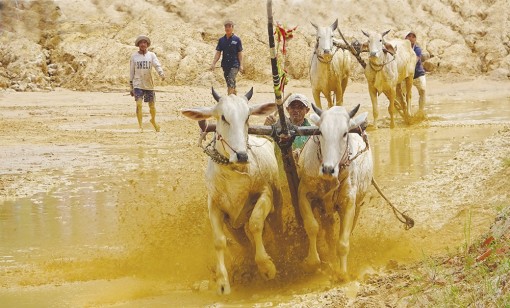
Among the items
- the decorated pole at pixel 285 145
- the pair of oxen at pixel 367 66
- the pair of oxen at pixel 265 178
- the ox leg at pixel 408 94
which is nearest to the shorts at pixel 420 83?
the ox leg at pixel 408 94

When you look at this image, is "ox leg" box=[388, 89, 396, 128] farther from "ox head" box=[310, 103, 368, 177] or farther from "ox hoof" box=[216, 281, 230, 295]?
"ox hoof" box=[216, 281, 230, 295]

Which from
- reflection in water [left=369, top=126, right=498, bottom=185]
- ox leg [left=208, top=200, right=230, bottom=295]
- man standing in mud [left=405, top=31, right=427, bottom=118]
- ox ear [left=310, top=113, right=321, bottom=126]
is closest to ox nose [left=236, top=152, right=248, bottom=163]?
ox leg [left=208, top=200, right=230, bottom=295]

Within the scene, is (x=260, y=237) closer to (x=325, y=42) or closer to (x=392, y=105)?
(x=325, y=42)

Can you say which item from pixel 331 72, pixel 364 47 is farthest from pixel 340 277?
pixel 364 47

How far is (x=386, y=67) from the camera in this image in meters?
15.0

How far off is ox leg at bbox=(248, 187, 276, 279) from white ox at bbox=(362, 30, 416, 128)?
336 inches

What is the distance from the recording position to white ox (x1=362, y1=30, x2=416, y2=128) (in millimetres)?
14578

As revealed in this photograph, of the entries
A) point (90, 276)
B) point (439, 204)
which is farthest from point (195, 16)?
point (90, 276)

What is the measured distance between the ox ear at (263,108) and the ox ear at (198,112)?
1.15 feet

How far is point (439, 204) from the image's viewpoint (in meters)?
8.97

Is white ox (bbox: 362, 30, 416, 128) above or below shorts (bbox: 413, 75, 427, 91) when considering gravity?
above

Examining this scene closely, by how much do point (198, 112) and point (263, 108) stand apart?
1.75ft

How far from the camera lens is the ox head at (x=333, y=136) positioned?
6.17 meters

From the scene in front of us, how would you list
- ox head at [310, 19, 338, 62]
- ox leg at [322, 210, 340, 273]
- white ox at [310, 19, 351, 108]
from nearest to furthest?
ox leg at [322, 210, 340, 273] → ox head at [310, 19, 338, 62] → white ox at [310, 19, 351, 108]
